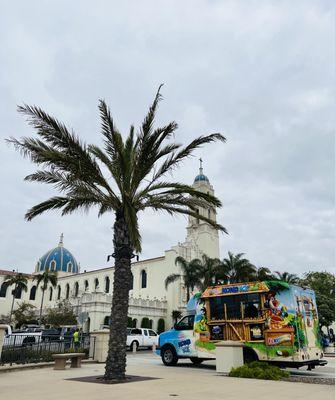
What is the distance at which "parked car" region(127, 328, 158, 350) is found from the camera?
29.5 metres

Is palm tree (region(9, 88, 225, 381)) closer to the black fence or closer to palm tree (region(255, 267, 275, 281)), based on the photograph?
the black fence

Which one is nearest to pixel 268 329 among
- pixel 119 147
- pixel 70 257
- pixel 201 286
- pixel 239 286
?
pixel 239 286

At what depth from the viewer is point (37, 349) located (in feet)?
55.9

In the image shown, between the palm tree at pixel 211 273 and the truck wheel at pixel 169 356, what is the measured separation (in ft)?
78.1

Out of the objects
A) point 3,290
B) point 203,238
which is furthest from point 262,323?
point 3,290

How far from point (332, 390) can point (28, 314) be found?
58.5 metres

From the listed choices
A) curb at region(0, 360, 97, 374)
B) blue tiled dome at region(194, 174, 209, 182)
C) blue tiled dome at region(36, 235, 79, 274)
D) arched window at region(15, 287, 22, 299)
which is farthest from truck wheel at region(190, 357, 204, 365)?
blue tiled dome at region(36, 235, 79, 274)

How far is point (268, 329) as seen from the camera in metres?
13.6

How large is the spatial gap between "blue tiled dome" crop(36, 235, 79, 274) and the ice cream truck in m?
65.5

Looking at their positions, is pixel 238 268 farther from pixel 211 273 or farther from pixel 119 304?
pixel 119 304

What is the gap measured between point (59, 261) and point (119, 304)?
2742 inches

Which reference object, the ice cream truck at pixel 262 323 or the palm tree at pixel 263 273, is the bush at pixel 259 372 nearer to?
the ice cream truck at pixel 262 323

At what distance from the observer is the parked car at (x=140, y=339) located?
29500mm

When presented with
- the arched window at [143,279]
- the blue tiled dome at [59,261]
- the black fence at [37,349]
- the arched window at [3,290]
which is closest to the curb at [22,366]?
the black fence at [37,349]
